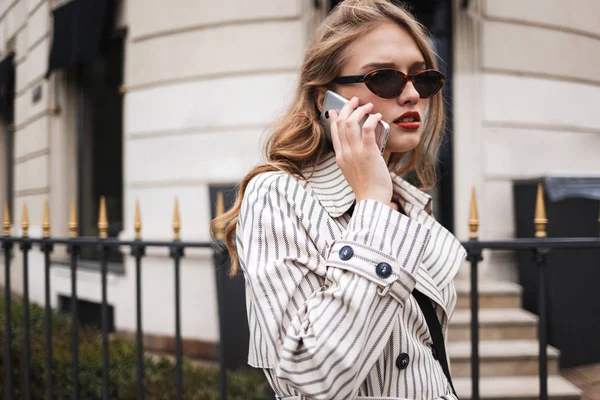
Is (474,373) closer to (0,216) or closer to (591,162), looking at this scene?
(591,162)

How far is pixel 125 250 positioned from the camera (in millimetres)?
5629

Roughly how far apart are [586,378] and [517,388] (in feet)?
2.78

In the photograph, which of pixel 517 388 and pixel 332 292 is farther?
pixel 517 388

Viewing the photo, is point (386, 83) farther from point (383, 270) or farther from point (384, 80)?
point (383, 270)

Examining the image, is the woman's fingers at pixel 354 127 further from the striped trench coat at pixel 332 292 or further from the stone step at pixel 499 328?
the stone step at pixel 499 328

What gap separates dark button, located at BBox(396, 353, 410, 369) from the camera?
117 cm

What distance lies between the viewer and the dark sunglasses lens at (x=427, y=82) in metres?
1.36

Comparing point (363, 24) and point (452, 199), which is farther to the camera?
point (452, 199)

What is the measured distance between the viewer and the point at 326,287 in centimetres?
106

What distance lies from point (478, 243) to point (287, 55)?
3387 millimetres

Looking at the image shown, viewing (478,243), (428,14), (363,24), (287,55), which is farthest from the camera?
(428,14)

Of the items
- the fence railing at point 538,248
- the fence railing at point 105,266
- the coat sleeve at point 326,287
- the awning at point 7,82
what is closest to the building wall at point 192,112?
the fence railing at point 105,266

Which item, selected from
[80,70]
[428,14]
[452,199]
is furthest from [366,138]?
[80,70]

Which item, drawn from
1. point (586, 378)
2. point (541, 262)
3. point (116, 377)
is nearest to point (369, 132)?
point (541, 262)
